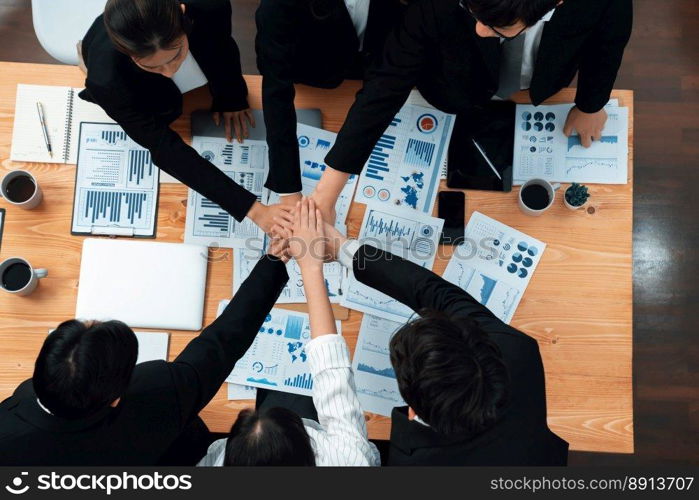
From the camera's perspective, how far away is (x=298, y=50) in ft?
5.06

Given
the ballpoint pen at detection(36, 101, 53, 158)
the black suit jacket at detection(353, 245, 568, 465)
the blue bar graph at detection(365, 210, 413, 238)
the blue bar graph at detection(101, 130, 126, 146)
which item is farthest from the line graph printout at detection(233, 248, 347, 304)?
the ballpoint pen at detection(36, 101, 53, 158)

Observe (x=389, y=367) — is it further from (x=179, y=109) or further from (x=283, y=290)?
(x=179, y=109)

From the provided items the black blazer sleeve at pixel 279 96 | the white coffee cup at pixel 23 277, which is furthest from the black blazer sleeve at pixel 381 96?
the white coffee cup at pixel 23 277

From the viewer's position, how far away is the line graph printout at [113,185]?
1535mm

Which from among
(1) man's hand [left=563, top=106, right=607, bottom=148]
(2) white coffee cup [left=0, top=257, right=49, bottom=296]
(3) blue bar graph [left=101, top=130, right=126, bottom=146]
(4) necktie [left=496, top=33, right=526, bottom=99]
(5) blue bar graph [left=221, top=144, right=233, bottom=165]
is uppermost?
(4) necktie [left=496, top=33, right=526, bottom=99]

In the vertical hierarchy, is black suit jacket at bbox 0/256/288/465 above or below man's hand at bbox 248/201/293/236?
below

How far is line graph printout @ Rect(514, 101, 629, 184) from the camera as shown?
1544 mm

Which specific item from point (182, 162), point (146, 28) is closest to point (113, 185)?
point (182, 162)

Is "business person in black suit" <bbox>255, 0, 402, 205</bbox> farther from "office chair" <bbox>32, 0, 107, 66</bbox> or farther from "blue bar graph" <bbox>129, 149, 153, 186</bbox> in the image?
"office chair" <bbox>32, 0, 107, 66</bbox>

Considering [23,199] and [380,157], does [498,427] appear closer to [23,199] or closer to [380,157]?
[380,157]

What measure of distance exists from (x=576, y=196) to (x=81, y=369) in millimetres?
1240

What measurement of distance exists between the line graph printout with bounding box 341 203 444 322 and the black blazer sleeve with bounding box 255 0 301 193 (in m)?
0.24

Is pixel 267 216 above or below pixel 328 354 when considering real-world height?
above

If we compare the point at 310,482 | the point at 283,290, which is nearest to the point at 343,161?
the point at 283,290
